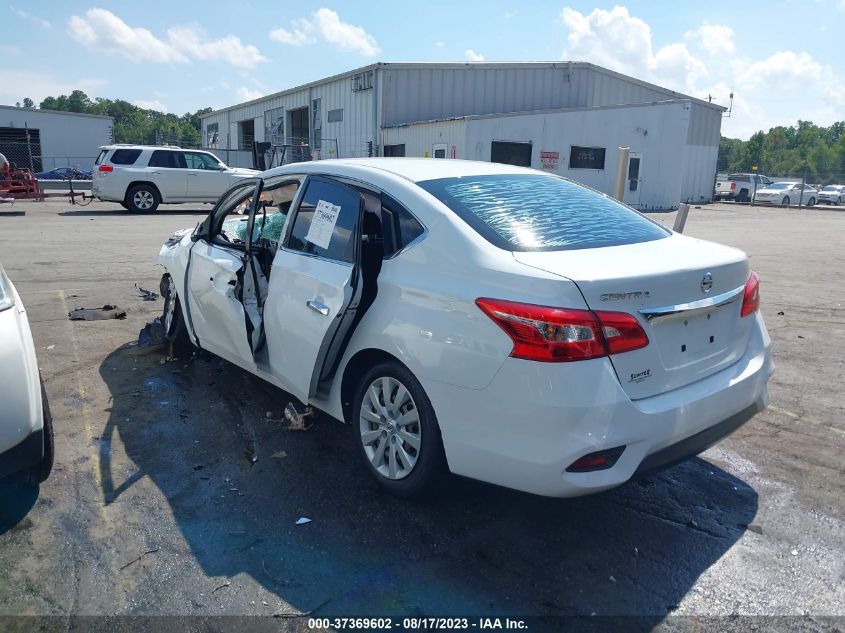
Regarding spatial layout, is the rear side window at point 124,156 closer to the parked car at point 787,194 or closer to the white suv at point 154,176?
the white suv at point 154,176

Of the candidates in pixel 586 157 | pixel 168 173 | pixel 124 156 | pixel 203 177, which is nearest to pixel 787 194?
pixel 586 157

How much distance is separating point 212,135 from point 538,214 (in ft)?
173

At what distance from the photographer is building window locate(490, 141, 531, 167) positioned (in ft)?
81.4

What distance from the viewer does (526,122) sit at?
2520 cm

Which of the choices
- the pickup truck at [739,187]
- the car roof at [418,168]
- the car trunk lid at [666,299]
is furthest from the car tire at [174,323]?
the pickup truck at [739,187]

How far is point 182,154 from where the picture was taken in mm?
20281

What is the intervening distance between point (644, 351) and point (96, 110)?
500 ft

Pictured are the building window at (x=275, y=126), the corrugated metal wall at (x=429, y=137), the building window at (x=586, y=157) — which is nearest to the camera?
the corrugated metal wall at (x=429, y=137)

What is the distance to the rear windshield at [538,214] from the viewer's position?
3.26m

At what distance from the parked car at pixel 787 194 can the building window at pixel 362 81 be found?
22.0 m

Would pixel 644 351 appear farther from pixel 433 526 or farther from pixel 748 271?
pixel 433 526

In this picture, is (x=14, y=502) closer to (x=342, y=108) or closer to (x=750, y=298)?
(x=750, y=298)

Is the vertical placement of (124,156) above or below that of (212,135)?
below

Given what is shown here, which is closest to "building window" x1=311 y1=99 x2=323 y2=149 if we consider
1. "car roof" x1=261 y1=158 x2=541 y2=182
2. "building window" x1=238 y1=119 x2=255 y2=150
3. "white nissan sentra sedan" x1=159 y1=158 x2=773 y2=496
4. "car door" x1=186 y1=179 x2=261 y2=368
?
"building window" x1=238 y1=119 x2=255 y2=150
